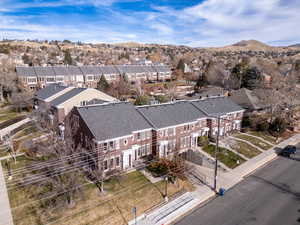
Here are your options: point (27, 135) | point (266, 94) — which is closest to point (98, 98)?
point (27, 135)

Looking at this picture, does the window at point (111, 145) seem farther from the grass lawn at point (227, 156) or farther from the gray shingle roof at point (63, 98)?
the gray shingle roof at point (63, 98)

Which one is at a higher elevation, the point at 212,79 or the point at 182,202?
the point at 212,79

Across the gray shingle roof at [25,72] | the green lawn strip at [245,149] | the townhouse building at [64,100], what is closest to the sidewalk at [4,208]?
the townhouse building at [64,100]

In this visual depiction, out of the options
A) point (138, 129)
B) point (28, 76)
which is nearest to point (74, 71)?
point (28, 76)

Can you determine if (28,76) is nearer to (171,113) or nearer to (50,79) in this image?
(50,79)

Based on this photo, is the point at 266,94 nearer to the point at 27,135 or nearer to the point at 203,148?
the point at 203,148

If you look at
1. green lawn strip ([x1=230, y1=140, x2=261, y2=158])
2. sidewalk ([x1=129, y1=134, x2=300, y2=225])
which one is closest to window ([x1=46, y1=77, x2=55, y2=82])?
sidewalk ([x1=129, y1=134, x2=300, y2=225])
